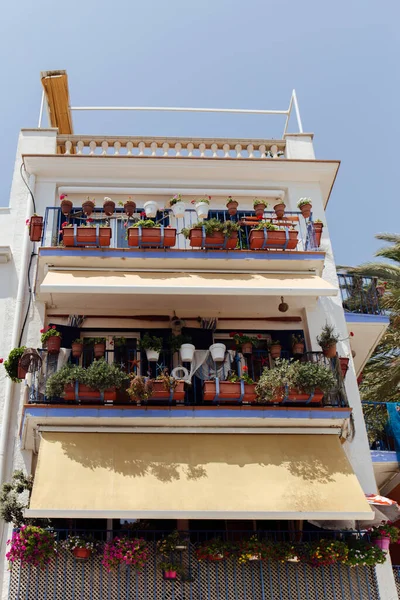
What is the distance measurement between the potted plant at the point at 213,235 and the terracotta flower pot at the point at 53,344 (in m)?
3.29

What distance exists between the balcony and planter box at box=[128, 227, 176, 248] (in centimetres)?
535

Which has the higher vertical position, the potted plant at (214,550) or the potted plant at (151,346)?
the potted plant at (151,346)

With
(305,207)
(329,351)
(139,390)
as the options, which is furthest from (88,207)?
(329,351)

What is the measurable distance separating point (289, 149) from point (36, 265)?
6599 mm

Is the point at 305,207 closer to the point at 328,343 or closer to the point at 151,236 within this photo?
the point at 328,343

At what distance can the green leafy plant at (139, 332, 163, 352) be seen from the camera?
13.0m

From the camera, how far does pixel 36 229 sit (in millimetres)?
14000

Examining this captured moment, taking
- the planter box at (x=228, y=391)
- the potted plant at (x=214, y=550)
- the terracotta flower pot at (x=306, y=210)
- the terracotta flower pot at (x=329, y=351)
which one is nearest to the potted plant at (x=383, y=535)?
the potted plant at (x=214, y=550)

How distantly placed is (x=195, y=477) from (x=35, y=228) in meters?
5.99

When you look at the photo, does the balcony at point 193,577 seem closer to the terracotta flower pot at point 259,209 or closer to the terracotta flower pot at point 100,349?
the terracotta flower pot at point 100,349

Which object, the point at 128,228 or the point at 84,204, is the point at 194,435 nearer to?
the point at 128,228

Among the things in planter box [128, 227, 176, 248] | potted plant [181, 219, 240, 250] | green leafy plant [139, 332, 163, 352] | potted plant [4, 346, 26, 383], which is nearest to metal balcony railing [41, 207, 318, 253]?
potted plant [181, 219, 240, 250]

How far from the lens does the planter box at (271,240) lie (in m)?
14.0

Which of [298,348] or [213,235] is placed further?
[213,235]
